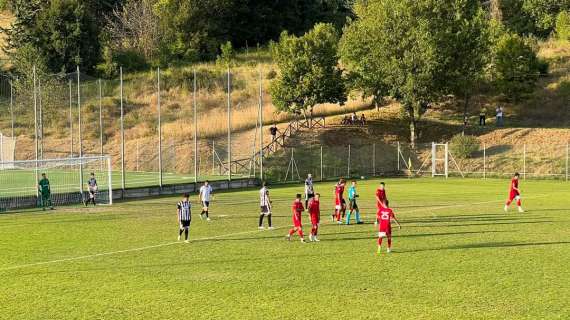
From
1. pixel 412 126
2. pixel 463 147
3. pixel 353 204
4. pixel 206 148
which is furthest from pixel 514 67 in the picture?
pixel 353 204

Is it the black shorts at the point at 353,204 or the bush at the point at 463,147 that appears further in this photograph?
the bush at the point at 463,147

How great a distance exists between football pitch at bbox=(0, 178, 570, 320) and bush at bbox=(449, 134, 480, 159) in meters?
31.5

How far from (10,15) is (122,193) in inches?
3662

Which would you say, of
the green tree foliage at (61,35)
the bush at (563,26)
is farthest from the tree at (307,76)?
the bush at (563,26)

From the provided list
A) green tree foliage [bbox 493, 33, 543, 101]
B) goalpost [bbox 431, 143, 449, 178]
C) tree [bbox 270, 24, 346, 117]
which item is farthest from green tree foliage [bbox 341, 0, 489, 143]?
green tree foliage [bbox 493, 33, 543, 101]

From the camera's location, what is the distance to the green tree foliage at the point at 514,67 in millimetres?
72875

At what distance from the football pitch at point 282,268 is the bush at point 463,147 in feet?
103

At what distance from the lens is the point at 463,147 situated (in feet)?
210

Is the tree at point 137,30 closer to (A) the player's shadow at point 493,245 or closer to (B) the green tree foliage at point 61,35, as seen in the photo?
(B) the green tree foliage at point 61,35

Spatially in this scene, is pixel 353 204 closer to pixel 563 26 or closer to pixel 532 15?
pixel 563 26

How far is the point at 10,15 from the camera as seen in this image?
122312 mm

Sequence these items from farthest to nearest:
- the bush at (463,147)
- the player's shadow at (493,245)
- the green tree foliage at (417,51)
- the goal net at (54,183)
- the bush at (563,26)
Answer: the bush at (563,26)
the green tree foliage at (417,51)
the bush at (463,147)
the goal net at (54,183)
the player's shadow at (493,245)

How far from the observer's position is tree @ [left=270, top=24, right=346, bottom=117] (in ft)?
219

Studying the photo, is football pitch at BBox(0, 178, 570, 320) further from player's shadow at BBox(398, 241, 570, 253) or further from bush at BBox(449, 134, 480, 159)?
bush at BBox(449, 134, 480, 159)
